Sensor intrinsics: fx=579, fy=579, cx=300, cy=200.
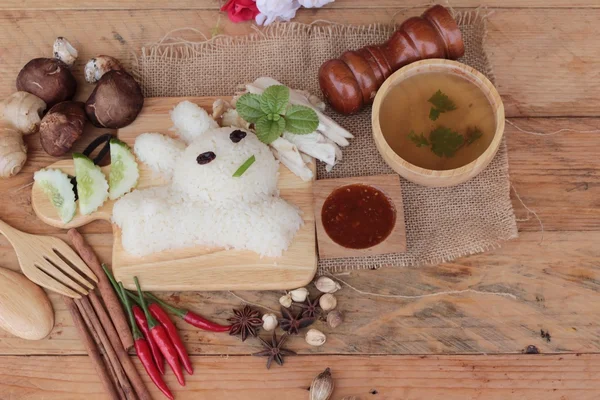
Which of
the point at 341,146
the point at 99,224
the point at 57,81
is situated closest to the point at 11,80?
the point at 57,81

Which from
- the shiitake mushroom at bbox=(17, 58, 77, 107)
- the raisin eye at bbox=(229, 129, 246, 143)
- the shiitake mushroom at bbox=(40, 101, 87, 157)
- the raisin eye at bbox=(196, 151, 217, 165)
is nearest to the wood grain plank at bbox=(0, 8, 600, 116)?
the shiitake mushroom at bbox=(17, 58, 77, 107)

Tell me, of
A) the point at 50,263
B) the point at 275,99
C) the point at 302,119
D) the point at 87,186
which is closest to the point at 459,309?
the point at 302,119

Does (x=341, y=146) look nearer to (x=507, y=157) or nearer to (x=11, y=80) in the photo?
(x=507, y=157)

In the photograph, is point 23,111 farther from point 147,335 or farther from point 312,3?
point 312,3

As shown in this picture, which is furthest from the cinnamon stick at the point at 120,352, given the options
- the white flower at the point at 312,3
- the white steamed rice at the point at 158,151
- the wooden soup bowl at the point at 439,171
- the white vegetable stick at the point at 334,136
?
the white flower at the point at 312,3

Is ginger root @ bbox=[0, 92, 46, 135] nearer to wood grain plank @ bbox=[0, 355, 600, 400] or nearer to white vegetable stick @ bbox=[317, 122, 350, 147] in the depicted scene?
wood grain plank @ bbox=[0, 355, 600, 400]

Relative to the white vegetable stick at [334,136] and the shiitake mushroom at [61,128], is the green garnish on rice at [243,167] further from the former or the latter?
the shiitake mushroom at [61,128]

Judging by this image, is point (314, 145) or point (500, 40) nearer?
point (314, 145)
